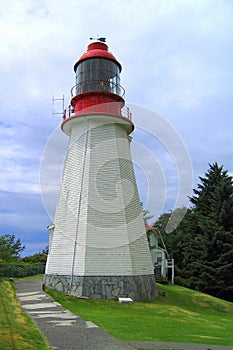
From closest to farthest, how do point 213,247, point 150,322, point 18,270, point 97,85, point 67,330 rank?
point 67,330 < point 150,322 < point 97,85 < point 18,270 < point 213,247

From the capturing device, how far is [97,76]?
1633 centimetres

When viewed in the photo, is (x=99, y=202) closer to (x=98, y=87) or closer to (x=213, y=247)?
(x=98, y=87)

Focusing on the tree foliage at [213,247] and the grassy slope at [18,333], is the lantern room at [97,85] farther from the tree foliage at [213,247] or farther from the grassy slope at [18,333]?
the tree foliage at [213,247]

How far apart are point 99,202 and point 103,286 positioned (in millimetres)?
3478

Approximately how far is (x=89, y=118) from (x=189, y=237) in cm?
1712

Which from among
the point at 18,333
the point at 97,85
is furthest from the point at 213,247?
the point at 18,333

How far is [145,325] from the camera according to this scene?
351 inches

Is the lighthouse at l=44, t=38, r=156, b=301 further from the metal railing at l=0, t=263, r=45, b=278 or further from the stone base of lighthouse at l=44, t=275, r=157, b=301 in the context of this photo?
the metal railing at l=0, t=263, r=45, b=278

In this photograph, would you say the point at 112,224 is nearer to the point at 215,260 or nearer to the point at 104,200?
the point at 104,200

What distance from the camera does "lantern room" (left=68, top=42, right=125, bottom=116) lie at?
1612 cm

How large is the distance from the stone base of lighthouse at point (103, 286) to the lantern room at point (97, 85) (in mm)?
7375

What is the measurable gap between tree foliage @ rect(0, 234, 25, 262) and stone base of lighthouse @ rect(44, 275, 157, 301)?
12.4 m

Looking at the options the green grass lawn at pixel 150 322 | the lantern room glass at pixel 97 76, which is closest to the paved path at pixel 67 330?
the green grass lawn at pixel 150 322

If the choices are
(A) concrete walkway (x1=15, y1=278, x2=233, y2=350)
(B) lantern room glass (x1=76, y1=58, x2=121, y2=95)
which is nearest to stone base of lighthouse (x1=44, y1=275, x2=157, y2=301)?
(A) concrete walkway (x1=15, y1=278, x2=233, y2=350)
